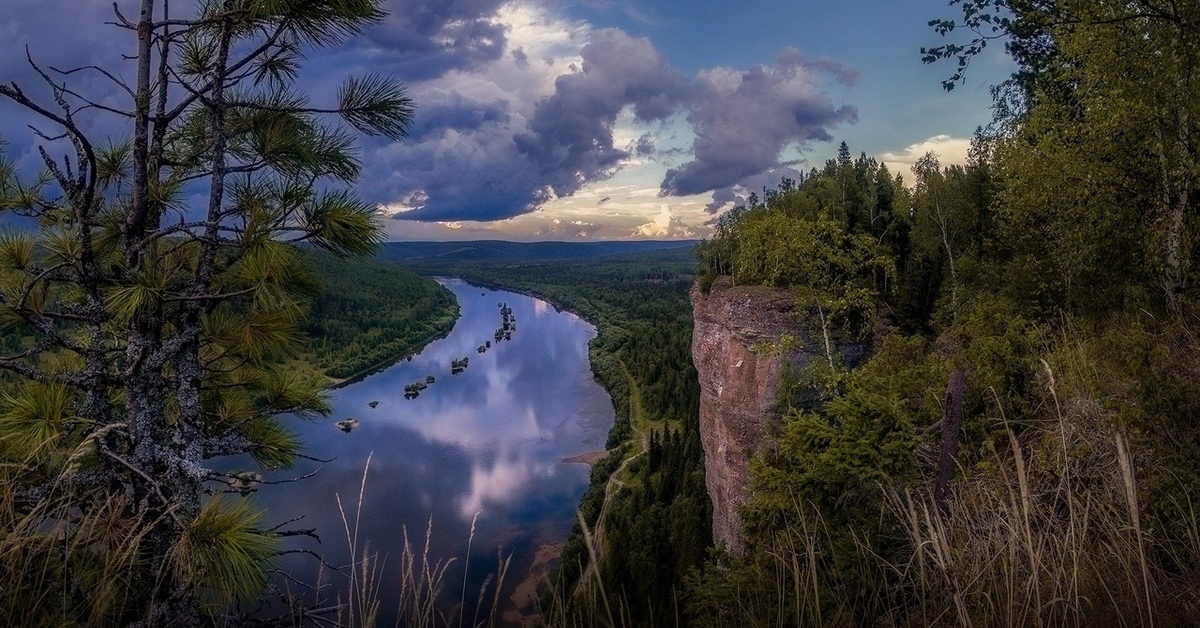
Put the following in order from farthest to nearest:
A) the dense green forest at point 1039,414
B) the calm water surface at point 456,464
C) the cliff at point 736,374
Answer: the calm water surface at point 456,464
the cliff at point 736,374
the dense green forest at point 1039,414

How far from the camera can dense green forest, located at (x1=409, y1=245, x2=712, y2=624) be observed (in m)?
9.10

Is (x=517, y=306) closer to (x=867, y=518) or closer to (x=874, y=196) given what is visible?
(x=874, y=196)

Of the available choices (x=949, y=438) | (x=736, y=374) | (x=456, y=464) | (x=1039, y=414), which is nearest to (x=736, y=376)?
(x=736, y=374)

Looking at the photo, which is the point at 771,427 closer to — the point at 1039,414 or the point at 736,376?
the point at 1039,414

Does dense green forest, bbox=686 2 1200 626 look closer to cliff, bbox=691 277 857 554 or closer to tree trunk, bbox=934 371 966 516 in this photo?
tree trunk, bbox=934 371 966 516

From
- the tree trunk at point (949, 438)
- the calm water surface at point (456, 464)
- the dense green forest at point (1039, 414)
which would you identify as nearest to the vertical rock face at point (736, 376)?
the dense green forest at point (1039, 414)

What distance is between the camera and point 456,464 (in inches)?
1524

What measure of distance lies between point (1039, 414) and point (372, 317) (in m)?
86.2

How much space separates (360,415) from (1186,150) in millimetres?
50056

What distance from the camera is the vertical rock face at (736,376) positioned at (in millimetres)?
14188

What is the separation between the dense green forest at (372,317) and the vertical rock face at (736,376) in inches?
1727

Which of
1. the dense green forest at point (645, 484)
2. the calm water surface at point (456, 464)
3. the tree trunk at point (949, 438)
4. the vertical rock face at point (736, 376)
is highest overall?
the tree trunk at point (949, 438)

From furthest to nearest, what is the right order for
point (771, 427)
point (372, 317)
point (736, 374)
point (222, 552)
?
point (372, 317) < point (736, 374) < point (771, 427) < point (222, 552)

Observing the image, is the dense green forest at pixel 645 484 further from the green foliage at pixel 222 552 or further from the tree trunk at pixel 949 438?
the tree trunk at pixel 949 438
